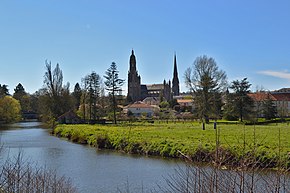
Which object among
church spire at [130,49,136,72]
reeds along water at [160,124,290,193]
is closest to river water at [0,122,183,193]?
reeds along water at [160,124,290,193]

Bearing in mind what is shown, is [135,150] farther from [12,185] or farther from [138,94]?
[138,94]

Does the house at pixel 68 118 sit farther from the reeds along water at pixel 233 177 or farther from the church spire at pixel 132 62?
the church spire at pixel 132 62

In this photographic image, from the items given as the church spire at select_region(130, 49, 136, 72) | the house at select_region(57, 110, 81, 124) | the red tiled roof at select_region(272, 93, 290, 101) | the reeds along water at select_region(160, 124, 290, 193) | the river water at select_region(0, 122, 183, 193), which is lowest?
the river water at select_region(0, 122, 183, 193)

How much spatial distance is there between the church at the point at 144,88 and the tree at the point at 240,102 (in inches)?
2781

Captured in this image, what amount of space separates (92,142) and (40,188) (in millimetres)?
26326

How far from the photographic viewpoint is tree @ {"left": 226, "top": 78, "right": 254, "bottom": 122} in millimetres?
56844

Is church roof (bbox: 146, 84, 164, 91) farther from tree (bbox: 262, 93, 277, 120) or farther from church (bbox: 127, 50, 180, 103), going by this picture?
tree (bbox: 262, 93, 277, 120)

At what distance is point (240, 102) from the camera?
56969 mm

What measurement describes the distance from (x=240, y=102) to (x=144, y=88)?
394 ft

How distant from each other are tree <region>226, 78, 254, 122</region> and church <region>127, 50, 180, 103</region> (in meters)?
70.6

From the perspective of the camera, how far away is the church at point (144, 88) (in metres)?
144

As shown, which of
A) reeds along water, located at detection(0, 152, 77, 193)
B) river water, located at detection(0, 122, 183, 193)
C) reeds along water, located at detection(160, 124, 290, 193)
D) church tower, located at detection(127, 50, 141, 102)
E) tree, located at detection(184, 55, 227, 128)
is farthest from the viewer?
church tower, located at detection(127, 50, 141, 102)

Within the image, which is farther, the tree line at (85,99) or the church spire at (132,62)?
the church spire at (132,62)

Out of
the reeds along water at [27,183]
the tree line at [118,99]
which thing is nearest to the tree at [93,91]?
the tree line at [118,99]
